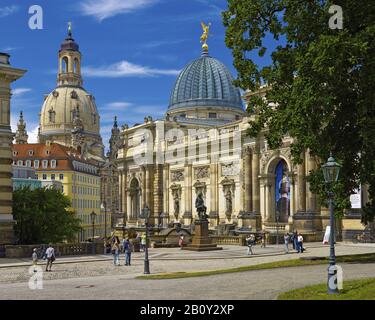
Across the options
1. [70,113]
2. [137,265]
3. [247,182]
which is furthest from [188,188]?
[70,113]

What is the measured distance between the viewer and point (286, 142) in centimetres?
6625

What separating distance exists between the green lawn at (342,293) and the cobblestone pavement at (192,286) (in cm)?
75

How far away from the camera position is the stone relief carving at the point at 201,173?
3369 inches

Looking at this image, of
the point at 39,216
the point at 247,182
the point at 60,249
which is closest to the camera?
the point at 60,249

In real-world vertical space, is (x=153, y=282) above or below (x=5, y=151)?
below

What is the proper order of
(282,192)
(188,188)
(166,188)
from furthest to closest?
(166,188) → (188,188) → (282,192)

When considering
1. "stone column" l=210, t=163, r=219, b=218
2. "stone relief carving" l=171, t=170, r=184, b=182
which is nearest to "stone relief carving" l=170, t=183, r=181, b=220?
"stone relief carving" l=171, t=170, r=184, b=182

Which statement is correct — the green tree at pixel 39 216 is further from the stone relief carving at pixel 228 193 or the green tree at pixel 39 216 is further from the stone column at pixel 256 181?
the stone relief carving at pixel 228 193

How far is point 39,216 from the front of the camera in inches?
1980

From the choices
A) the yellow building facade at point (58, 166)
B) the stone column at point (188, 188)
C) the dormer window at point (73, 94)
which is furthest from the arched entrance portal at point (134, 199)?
the dormer window at point (73, 94)

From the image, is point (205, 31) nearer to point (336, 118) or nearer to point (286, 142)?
point (286, 142)

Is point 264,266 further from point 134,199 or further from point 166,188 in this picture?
point 134,199

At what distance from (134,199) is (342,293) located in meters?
85.1

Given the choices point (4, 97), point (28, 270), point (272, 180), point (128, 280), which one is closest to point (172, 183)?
point (272, 180)
